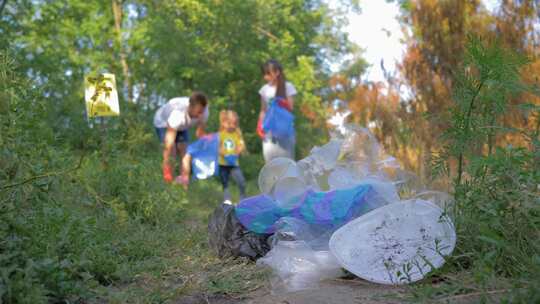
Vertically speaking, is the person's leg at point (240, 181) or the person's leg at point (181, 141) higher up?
the person's leg at point (181, 141)

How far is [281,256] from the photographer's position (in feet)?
9.98

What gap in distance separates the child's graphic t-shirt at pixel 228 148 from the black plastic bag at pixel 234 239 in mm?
3367

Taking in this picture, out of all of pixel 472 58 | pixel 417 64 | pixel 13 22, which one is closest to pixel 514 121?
pixel 417 64

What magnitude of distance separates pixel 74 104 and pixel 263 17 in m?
6.87

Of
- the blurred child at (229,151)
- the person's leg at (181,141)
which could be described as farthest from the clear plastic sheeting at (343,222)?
the person's leg at (181,141)

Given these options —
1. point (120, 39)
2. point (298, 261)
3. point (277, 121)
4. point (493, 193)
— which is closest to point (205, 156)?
point (277, 121)

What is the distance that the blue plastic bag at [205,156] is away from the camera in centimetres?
714

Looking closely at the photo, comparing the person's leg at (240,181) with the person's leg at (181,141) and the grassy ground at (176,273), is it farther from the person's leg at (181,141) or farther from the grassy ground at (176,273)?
the grassy ground at (176,273)

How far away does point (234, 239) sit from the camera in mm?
3547

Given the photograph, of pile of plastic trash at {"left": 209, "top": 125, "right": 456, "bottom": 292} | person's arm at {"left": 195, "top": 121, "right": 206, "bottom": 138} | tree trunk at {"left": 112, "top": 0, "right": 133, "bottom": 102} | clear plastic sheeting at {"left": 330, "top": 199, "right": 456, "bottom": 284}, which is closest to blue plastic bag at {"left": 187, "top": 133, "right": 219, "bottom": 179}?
person's arm at {"left": 195, "top": 121, "right": 206, "bottom": 138}

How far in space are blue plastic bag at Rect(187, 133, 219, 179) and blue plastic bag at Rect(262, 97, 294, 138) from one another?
0.76 metres

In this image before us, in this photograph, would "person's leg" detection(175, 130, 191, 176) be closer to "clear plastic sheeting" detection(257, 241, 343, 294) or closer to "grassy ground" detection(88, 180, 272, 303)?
"grassy ground" detection(88, 180, 272, 303)

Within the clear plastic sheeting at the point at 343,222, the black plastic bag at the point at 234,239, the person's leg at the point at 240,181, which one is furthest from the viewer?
the person's leg at the point at 240,181

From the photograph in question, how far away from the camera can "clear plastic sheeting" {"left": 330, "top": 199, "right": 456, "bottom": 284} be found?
2.64 meters
